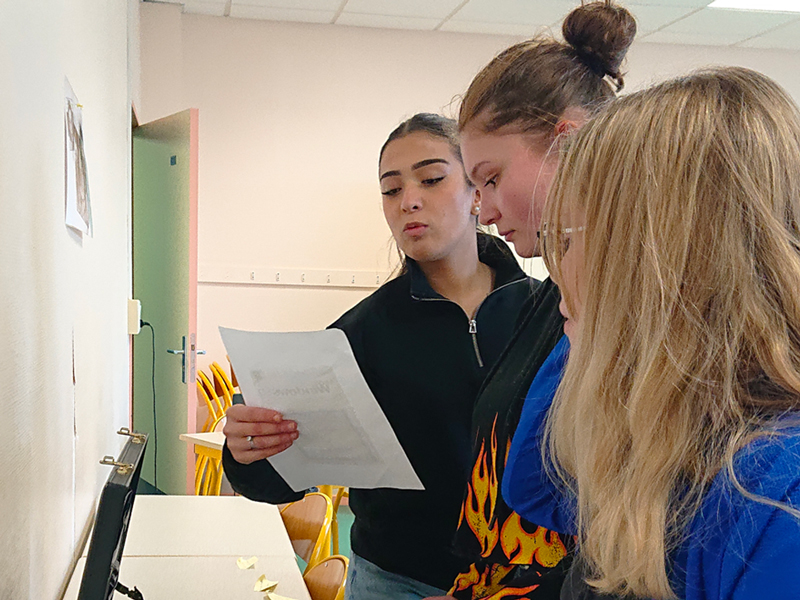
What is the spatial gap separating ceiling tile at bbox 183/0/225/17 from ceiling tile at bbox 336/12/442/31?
76 cm

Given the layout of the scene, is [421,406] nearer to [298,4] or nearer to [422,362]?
[422,362]

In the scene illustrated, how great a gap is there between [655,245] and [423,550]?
0.95 metres

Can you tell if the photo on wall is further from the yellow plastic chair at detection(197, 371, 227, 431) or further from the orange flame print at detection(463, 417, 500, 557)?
the yellow plastic chair at detection(197, 371, 227, 431)

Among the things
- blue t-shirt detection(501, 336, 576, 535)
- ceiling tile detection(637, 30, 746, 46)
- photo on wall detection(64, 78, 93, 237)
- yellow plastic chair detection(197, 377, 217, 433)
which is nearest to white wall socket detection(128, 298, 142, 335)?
yellow plastic chair detection(197, 377, 217, 433)

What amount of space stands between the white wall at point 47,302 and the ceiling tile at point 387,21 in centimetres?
317

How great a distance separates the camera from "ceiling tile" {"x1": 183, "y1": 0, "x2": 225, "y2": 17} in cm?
495

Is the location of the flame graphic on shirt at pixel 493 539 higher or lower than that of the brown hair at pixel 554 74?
lower

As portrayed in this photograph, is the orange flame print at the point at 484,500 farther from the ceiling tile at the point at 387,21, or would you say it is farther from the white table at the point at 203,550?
the ceiling tile at the point at 387,21

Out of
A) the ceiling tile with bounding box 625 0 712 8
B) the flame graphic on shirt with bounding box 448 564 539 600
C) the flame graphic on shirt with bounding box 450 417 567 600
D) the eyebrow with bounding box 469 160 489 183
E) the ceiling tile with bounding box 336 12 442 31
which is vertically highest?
the ceiling tile with bounding box 625 0 712 8

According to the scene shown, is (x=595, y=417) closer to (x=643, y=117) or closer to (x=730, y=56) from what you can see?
(x=643, y=117)

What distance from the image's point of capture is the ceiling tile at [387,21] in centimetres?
518

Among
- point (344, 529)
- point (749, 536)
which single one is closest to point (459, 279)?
point (749, 536)

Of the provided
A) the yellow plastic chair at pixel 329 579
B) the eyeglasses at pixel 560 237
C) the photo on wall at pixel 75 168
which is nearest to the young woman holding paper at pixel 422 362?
the yellow plastic chair at pixel 329 579

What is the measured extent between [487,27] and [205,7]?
1.85 metres
